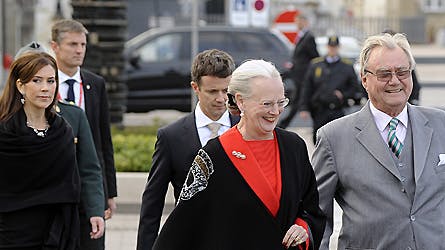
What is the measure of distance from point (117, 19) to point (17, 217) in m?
8.88

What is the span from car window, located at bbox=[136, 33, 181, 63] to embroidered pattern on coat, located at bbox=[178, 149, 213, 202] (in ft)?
50.7

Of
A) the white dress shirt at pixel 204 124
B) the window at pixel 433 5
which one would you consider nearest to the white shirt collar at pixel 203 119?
the white dress shirt at pixel 204 124

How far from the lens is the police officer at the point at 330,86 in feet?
45.3

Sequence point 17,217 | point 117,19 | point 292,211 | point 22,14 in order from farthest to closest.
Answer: point 22,14, point 117,19, point 17,217, point 292,211

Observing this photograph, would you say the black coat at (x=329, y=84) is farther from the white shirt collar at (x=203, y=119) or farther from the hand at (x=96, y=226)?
the white shirt collar at (x=203, y=119)

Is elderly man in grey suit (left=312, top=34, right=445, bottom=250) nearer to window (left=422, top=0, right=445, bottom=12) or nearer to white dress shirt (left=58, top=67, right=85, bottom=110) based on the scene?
white dress shirt (left=58, top=67, right=85, bottom=110)

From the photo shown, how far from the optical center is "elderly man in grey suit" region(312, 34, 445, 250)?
16.2ft

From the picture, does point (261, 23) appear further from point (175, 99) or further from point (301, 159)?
point (301, 159)

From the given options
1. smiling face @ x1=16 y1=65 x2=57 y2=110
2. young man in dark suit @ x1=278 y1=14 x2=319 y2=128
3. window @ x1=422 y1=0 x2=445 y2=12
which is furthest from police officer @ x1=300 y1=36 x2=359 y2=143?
window @ x1=422 y1=0 x2=445 y2=12

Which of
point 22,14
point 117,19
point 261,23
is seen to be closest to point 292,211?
point 117,19

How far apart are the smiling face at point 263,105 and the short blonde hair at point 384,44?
0.69 metres

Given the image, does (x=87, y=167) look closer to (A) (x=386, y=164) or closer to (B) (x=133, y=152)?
(A) (x=386, y=164)

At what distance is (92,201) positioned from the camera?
653 cm

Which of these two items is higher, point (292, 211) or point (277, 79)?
point (277, 79)
